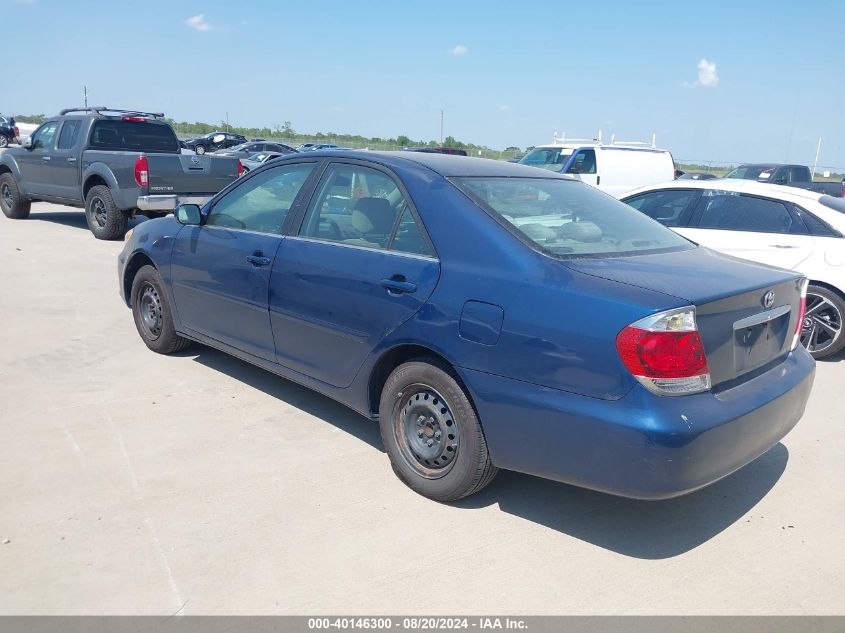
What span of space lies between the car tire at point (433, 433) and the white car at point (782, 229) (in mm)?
4144

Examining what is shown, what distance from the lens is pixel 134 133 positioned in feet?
38.9

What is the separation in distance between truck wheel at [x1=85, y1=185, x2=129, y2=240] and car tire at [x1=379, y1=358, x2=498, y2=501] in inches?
352

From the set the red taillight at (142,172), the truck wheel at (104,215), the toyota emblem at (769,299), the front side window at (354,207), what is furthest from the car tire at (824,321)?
the truck wheel at (104,215)

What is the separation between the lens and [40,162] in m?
12.5

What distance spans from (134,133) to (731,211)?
363 inches

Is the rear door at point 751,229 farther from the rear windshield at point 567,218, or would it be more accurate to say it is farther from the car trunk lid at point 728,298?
the car trunk lid at point 728,298

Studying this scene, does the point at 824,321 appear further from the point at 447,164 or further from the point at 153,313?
the point at 153,313

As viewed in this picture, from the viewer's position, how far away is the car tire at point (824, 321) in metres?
6.36

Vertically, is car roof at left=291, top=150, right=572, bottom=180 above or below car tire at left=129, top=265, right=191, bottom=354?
above

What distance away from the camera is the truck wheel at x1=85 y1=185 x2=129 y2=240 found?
11281 millimetres

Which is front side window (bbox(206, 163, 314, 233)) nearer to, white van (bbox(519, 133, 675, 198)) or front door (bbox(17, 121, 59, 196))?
front door (bbox(17, 121, 59, 196))

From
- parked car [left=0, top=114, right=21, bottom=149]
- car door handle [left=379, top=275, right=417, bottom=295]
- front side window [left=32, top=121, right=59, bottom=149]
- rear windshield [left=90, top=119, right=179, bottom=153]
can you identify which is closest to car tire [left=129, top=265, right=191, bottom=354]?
car door handle [left=379, top=275, right=417, bottom=295]
